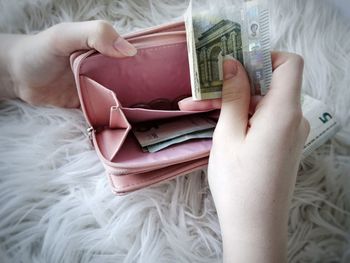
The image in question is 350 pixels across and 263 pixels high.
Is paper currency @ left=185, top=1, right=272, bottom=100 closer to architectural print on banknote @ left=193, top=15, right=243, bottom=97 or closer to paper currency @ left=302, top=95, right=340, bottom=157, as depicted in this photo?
architectural print on banknote @ left=193, top=15, right=243, bottom=97

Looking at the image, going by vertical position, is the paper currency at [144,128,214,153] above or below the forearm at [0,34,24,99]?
below

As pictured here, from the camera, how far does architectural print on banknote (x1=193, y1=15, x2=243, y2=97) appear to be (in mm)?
420

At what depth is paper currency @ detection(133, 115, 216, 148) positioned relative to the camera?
48 cm

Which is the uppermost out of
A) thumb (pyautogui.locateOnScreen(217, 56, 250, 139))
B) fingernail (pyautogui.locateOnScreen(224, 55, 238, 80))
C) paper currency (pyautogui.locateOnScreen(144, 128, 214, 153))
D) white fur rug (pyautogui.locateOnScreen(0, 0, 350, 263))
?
fingernail (pyautogui.locateOnScreen(224, 55, 238, 80))

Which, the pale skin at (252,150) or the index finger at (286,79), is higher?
the index finger at (286,79)

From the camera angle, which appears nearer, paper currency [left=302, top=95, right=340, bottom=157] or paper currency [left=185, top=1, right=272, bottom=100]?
paper currency [left=185, top=1, right=272, bottom=100]

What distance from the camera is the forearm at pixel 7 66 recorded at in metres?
0.59

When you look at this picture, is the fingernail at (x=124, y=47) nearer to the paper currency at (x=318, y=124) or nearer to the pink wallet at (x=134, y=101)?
the pink wallet at (x=134, y=101)

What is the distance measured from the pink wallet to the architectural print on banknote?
0.17 feet

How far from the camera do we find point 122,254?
0.49 metres

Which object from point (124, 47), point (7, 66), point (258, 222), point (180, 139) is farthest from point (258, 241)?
point (7, 66)

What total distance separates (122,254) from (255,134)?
258mm

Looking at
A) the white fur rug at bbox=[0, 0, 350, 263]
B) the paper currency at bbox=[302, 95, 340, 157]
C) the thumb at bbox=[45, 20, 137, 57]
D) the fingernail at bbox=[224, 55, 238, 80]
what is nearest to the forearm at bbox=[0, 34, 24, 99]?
the white fur rug at bbox=[0, 0, 350, 263]

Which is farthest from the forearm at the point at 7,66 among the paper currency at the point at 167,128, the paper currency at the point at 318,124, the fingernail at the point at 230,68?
the paper currency at the point at 318,124
